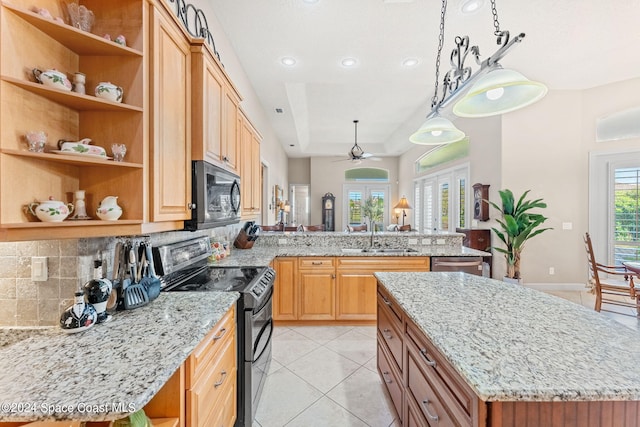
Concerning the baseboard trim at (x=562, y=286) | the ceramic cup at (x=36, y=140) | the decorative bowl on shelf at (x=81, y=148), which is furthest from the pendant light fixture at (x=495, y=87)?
the baseboard trim at (x=562, y=286)

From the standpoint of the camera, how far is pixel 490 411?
31.1 inches

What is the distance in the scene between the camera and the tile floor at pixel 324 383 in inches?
70.4

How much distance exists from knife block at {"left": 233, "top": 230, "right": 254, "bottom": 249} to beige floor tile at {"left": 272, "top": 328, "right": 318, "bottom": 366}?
3.63ft

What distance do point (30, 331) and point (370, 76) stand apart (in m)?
4.03

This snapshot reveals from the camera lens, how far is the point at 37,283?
3.74ft

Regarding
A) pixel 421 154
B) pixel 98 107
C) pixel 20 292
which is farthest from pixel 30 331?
pixel 421 154

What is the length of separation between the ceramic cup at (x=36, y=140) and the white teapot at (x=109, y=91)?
271 mm

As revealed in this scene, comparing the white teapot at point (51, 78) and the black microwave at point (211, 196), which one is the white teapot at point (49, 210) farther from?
the black microwave at point (211, 196)

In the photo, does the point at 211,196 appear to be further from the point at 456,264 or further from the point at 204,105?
the point at 456,264

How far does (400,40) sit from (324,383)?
3505 millimetres

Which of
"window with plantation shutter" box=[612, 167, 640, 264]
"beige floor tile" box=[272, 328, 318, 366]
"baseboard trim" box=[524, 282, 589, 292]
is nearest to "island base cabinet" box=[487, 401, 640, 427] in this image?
"beige floor tile" box=[272, 328, 318, 366]

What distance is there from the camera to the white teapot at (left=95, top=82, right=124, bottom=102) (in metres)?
1.10

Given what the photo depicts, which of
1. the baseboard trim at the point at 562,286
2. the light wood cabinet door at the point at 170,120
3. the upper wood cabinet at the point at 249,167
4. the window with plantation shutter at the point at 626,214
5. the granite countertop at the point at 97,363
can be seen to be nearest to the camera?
the granite countertop at the point at 97,363

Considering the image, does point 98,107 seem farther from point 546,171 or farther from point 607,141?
point 607,141
